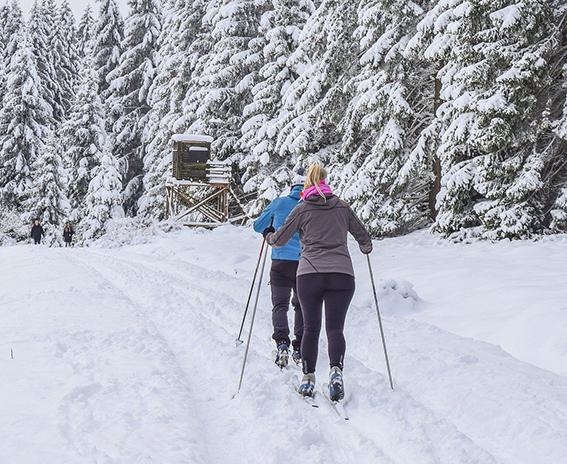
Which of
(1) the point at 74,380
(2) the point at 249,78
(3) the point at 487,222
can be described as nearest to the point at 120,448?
(1) the point at 74,380

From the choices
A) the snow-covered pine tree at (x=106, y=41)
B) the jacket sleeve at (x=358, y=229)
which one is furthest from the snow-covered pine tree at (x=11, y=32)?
the jacket sleeve at (x=358, y=229)

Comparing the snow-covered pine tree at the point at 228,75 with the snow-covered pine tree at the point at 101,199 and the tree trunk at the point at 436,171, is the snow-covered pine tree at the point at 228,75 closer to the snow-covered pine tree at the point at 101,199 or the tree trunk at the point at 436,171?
the snow-covered pine tree at the point at 101,199

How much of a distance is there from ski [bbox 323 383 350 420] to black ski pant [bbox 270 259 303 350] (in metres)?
1.22

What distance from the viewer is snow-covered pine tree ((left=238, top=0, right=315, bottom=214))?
69.6 feet

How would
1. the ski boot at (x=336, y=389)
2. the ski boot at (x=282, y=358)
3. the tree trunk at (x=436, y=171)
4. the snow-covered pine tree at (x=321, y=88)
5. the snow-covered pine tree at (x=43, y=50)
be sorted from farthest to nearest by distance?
the snow-covered pine tree at (x=43, y=50) < the snow-covered pine tree at (x=321, y=88) < the tree trunk at (x=436, y=171) < the ski boot at (x=282, y=358) < the ski boot at (x=336, y=389)

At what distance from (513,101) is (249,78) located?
46.0 ft

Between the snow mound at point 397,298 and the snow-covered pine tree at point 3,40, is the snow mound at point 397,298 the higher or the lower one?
the lower one

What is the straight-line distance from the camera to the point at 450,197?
12.9 m

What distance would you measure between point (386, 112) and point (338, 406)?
11577 millimetres

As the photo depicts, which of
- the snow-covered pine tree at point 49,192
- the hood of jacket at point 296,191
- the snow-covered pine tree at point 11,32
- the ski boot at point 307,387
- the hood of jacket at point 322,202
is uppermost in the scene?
the snow-covered pine tree at point 11,32

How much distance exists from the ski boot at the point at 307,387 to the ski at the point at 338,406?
13 centimetres

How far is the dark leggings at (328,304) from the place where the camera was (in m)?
5.02

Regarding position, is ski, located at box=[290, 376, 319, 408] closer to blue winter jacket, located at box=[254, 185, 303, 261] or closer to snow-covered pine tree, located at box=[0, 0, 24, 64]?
blue winter jacket, located at box=[254, 185, 303, 261]

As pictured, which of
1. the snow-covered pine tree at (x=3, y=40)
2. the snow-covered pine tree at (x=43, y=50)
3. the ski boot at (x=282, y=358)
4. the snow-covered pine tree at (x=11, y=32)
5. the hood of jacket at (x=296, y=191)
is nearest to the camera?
the ski boot at (x=282, y=358)
